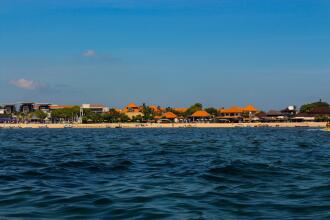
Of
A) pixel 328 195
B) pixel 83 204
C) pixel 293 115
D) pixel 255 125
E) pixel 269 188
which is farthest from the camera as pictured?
pixel 293 115

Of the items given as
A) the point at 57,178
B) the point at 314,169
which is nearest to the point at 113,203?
the point at 57,178

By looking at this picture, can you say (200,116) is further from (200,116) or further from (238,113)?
(238,113)

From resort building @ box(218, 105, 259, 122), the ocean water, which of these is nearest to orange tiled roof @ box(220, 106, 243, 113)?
resort building @ box(218, 105, 259, 122)

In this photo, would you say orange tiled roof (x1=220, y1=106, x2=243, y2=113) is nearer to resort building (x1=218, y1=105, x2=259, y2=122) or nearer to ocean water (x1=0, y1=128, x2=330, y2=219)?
resort building (x1=218, y1=105, x2=259, y2=122)

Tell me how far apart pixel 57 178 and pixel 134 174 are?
2.69 m

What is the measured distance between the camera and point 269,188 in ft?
42.8

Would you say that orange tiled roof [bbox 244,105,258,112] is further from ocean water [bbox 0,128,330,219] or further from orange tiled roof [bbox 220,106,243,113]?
ocean water [bbox 0,128,330,219]

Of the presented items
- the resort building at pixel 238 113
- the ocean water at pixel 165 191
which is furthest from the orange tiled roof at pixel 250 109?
the ocean water at pixel 165 191

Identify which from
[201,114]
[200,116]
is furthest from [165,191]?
[201,114]

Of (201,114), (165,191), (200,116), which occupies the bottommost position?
(165,191)

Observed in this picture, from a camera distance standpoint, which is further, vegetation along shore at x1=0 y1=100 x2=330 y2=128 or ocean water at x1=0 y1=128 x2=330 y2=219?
vegetation along shore at x1=0 y1=100 x2=330 y2=128

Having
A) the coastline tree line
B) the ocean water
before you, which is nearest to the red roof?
the coastline tree line

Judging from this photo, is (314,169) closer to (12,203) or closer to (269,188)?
(269,188)

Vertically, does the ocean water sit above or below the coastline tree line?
below
